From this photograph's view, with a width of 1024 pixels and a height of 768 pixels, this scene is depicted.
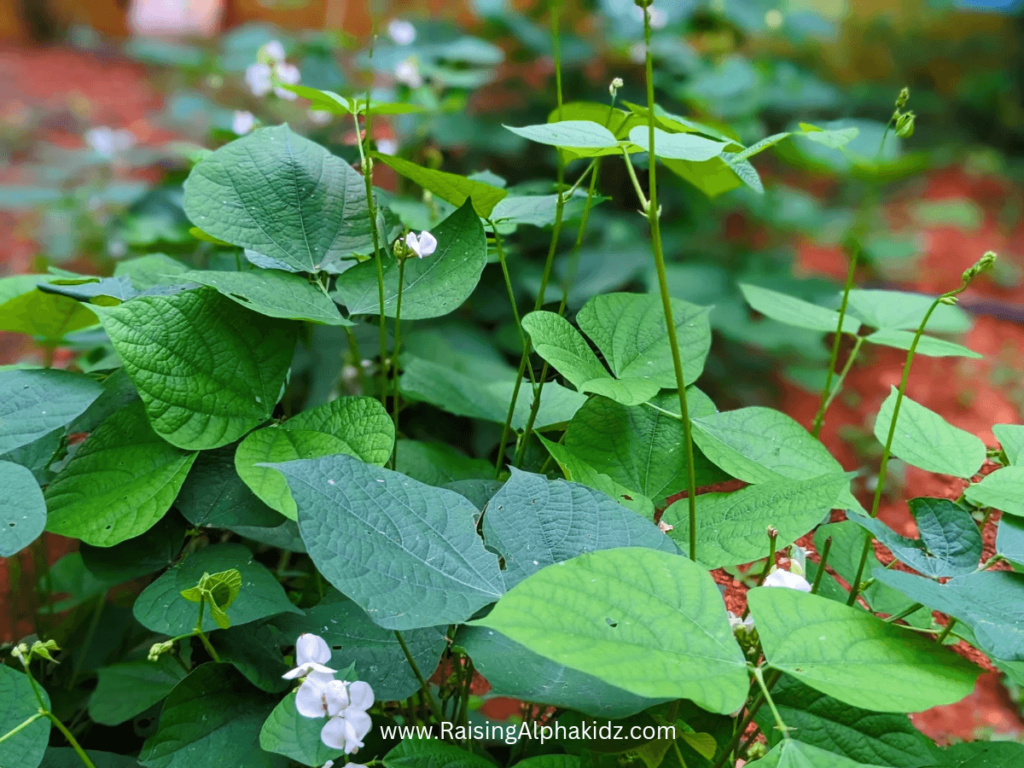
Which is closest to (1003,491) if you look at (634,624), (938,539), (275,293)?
(938,539)

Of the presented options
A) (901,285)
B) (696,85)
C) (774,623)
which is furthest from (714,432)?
(901,285)

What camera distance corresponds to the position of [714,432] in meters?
0.68

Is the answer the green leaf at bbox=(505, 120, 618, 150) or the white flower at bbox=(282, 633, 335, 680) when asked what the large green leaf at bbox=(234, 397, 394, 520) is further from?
the green leaf at bbox=(505, 120, 618, 150)

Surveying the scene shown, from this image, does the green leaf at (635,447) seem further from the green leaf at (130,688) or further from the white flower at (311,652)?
the green leaf at (130,688)

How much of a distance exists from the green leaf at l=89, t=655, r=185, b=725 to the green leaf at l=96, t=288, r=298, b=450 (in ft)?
0.78

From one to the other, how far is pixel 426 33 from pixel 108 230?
1155 millimetres

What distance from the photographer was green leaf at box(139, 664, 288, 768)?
0.55m

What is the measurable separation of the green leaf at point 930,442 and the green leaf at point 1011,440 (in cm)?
2

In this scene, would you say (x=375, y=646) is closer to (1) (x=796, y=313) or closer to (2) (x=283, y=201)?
(2) (x=283, y=201)

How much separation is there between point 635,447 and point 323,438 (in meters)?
0.27

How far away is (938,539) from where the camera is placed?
1.86ft

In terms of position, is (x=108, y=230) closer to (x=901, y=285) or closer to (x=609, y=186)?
(x=609, y=186)

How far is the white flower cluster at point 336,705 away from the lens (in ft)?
1.56

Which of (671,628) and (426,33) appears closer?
(671,628)
